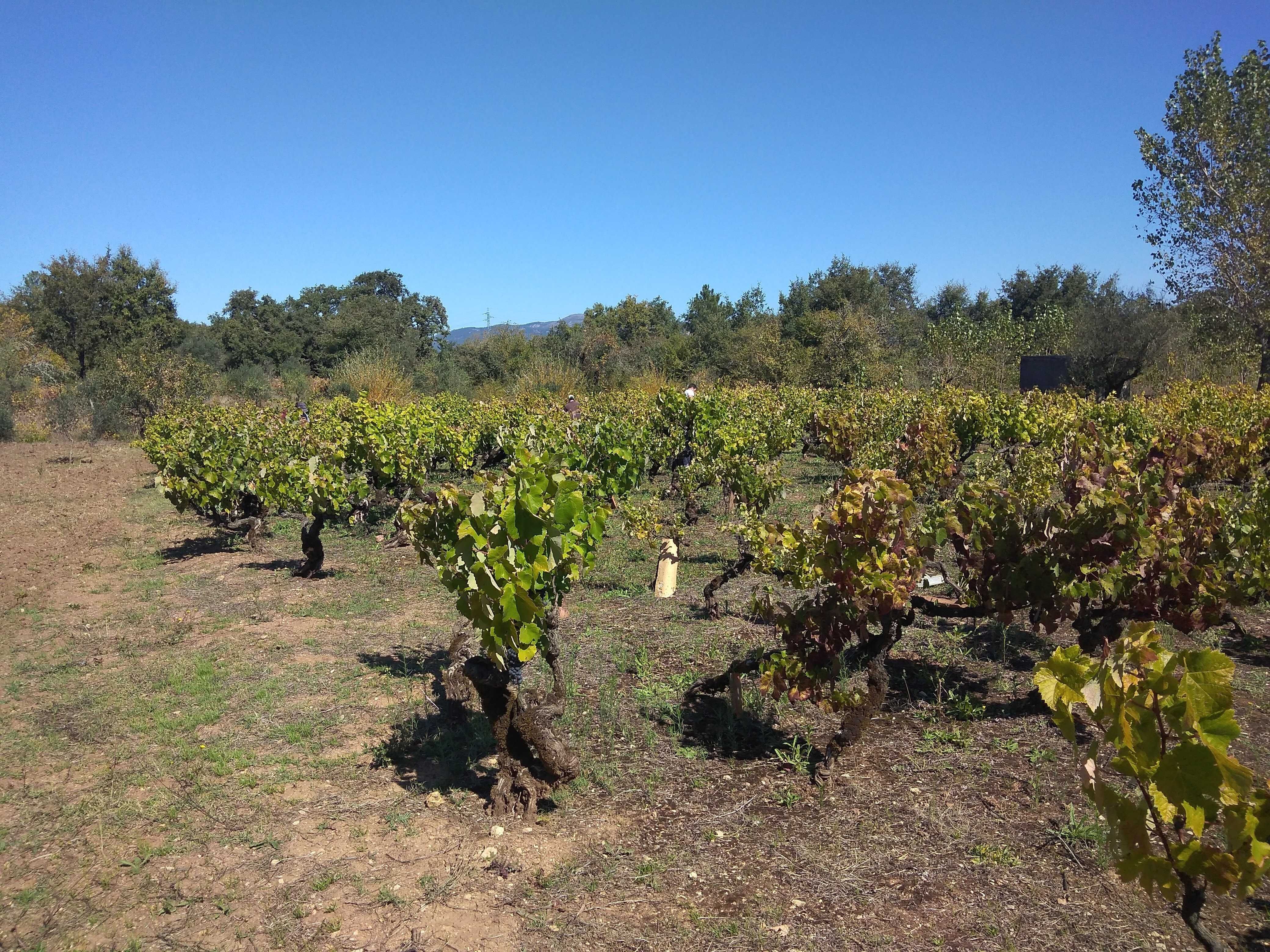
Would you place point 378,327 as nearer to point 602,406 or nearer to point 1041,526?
point 602,406

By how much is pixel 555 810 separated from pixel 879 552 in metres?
2.15

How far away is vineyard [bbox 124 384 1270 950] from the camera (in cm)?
209

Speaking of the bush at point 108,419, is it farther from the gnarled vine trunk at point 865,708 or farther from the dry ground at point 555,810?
the gnarled vine trunk at point 865,708

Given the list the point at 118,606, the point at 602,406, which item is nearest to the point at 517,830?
the point at 118,606

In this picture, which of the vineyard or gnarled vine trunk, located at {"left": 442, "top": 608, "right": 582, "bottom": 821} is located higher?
the vineyard

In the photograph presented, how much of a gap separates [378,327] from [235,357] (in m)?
9.59

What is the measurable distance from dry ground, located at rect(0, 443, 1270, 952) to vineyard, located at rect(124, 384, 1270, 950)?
0.26 metres

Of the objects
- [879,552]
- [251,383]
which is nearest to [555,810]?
[879,552]

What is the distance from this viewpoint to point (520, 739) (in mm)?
4176

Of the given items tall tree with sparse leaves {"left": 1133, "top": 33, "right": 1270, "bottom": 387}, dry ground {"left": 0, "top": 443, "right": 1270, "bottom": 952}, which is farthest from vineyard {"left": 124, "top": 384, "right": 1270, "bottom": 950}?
tall tree with sparse leaves {"left": 1133, "top": 33, "right": 1270, "bottom": 387}

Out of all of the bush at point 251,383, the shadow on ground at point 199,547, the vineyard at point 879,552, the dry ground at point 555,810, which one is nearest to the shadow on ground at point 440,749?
the dry ground at point 555,810

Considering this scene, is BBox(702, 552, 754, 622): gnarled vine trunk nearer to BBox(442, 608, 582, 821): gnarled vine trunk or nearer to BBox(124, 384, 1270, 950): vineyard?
BBox(124, 384, 1270, 950): vineyard

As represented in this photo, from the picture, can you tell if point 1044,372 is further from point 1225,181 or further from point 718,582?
point 718,582

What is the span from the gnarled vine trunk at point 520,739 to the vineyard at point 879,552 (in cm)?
1
